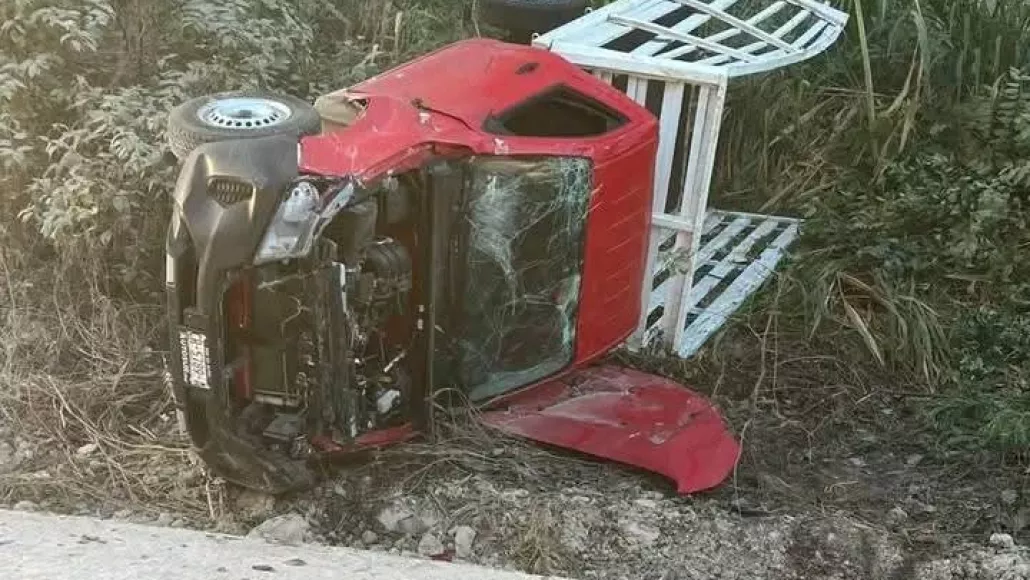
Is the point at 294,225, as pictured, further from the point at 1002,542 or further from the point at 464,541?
the point at 1002,542

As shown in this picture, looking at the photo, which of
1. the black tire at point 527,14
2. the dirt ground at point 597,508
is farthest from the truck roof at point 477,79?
the dirt ground at point 597,508

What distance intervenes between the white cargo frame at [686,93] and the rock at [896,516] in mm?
1049

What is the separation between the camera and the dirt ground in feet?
10.0

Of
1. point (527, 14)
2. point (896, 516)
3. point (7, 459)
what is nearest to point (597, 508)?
point (896, 516)

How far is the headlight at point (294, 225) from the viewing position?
9.02 feet

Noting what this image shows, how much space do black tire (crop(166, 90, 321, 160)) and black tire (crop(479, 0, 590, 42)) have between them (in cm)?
141

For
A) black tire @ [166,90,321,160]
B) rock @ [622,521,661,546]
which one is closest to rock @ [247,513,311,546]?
rock @ [622,521,661,546]

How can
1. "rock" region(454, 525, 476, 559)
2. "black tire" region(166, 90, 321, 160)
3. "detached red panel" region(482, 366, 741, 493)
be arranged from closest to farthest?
"black tire" region(166, 90, 321, 160)
"rock" region(454, 525, 476, 559)
"detached red panel" region(482, 366, 741, 493)

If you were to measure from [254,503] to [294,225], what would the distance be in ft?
2.65

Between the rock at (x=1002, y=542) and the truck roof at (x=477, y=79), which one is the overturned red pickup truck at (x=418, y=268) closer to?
the truck roof at (x=477, y=79)

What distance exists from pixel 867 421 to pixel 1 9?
3.14 m

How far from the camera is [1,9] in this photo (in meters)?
3.95

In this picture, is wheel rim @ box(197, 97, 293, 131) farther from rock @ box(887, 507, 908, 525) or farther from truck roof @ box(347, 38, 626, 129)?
rock @ box(887, 507, 908, 525)

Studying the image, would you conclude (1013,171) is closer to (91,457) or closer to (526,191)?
(526,191)
